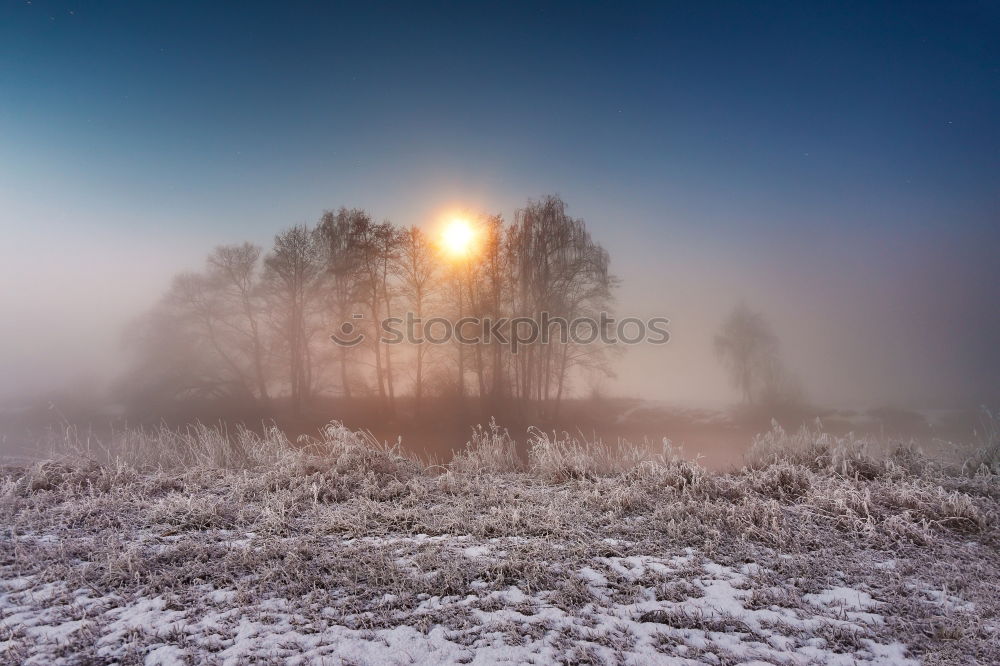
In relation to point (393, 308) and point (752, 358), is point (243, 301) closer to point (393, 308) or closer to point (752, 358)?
point (393, 308)

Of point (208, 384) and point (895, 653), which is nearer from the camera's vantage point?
point (895, 653)

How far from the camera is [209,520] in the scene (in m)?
5.25

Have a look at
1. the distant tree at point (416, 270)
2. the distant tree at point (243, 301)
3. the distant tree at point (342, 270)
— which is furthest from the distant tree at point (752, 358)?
the distant tree at point (243, 301)

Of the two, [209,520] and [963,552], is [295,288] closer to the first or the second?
[209,520]

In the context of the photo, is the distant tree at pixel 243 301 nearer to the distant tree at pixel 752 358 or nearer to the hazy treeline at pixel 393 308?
the hazy treeline at pixel 393 308

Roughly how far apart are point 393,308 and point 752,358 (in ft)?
36.1

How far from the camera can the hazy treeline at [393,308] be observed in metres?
14.4

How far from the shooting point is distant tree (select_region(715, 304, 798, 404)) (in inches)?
553

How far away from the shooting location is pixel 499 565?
12.7ft

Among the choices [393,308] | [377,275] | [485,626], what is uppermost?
[377,275]

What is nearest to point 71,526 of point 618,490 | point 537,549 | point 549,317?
point 537,549

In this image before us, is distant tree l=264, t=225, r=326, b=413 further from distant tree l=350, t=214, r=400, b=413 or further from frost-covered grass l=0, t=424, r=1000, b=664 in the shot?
frost-covered grass l=0, t=424, r=1000, b=664

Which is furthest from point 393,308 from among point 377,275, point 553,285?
point 553,285

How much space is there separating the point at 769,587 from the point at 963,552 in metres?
2.34
